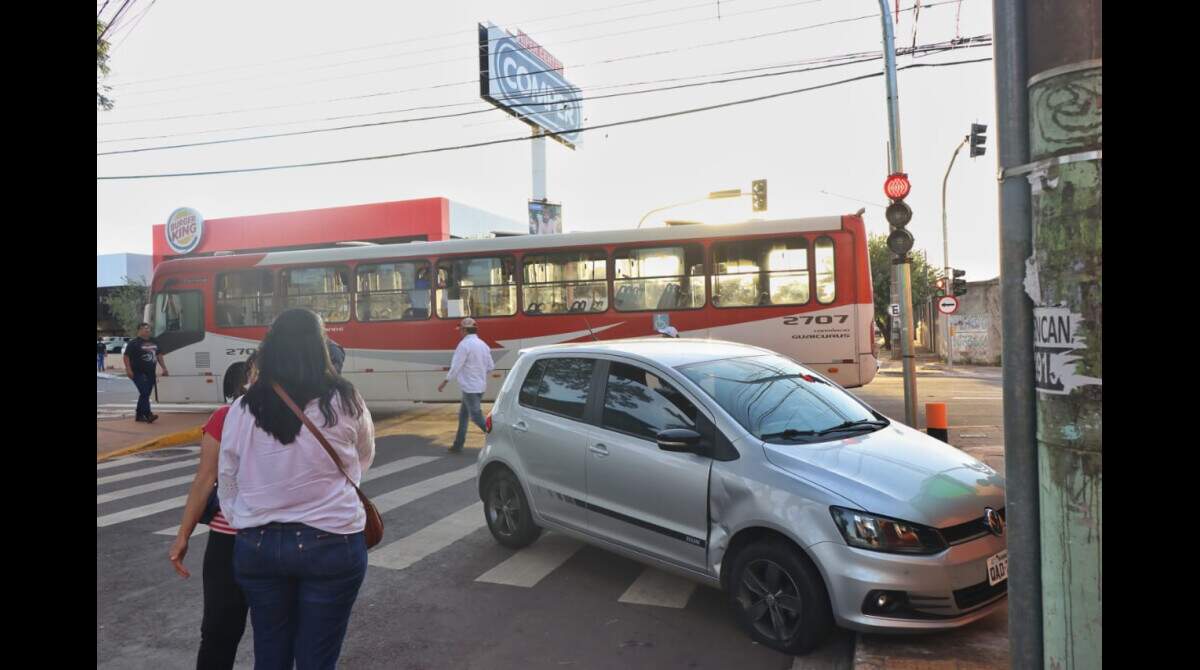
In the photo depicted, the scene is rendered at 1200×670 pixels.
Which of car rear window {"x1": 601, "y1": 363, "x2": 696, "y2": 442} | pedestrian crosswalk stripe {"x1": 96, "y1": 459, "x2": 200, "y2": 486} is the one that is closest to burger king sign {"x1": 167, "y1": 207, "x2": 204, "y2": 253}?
pedestrian crosswalk stripe {"x1": 96, "y1": 459, "x2": 200, "y2": 486}

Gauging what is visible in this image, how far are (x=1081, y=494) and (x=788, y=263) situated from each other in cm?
1083

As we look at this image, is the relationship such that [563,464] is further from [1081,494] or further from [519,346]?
[519,346]

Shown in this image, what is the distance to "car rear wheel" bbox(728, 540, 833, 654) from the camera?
3971 mm

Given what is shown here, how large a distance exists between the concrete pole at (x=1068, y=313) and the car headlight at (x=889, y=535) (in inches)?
60.4

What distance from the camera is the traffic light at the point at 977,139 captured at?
20183 millimetres

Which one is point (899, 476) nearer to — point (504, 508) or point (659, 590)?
point (659, 590)

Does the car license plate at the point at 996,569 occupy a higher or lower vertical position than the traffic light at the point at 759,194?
lower

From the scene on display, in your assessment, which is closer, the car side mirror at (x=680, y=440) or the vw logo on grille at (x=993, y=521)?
the vw logo on grille at (x=993, y=521)

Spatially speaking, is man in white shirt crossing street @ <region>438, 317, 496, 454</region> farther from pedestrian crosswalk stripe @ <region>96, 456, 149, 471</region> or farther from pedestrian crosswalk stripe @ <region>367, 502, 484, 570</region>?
pedestrian crosswalk stripe @ <region>96, 456, 149, 471</region>

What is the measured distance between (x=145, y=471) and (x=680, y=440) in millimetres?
8945

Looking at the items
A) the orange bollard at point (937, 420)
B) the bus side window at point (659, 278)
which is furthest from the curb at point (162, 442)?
the orange bollard at point (937, 420)

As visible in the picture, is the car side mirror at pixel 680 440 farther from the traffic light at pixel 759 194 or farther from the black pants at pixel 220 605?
the traffic light at pixel 759 194

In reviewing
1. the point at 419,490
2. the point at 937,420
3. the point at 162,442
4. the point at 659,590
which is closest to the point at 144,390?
the point at 162,442

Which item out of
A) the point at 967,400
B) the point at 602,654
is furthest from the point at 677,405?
the point at 967,400
